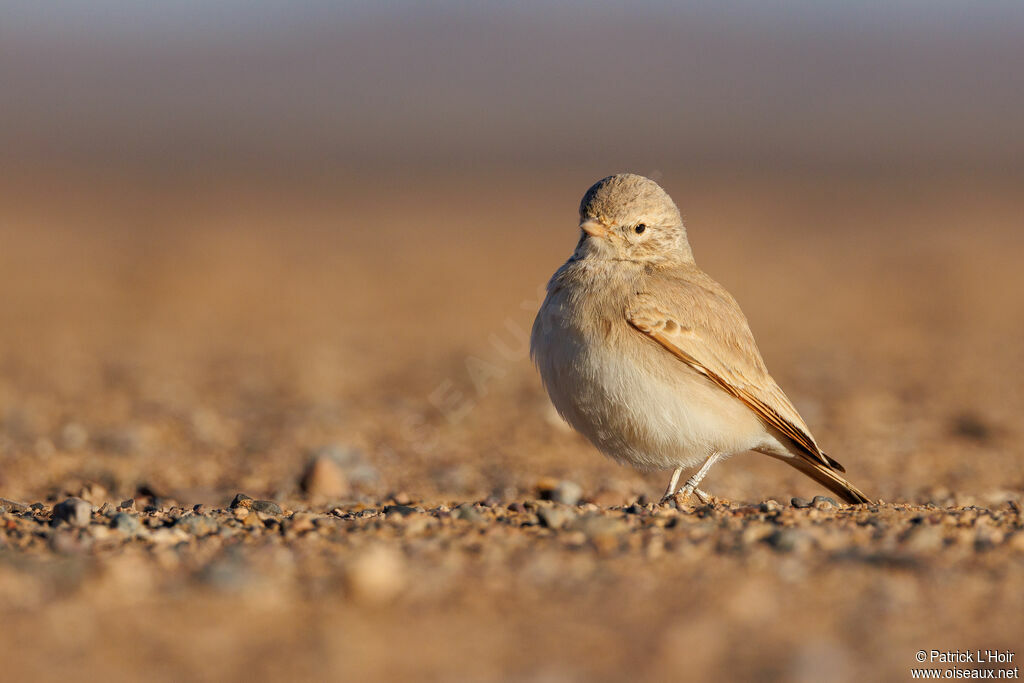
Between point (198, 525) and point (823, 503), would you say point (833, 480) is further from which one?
point (198, 525)

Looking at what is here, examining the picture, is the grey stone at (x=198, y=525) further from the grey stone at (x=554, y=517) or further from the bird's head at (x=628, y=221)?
the bird's head at (x=628, y=221)

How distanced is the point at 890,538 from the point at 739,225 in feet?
96.9

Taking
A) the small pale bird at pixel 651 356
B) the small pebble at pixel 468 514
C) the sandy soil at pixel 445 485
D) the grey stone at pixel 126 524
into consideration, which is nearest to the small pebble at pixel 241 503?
the sandy soil at pixel 445 485

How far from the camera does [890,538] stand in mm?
5156

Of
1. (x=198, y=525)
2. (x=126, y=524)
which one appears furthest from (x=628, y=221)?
(x=126, y=524)

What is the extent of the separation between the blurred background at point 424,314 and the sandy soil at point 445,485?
4cm

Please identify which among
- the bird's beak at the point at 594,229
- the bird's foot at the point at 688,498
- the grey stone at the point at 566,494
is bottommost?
the bird's foot at the point at 688,498

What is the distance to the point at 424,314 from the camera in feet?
65.6

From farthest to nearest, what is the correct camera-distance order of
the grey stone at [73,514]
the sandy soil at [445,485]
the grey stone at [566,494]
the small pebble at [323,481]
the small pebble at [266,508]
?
the small pebble at [323,481], the grey stone at [566,494], the small pebble at [266,508], the grey stone at [73,514], the sandy soil at [445,485]

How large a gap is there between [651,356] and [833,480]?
4.72ft

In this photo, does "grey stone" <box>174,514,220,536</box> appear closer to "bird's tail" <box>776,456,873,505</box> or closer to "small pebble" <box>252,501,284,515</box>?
"small pebble" <box>252,501,284,515</box>

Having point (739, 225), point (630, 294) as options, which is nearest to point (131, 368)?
point (630, 294)

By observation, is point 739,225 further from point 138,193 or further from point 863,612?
point 863,612

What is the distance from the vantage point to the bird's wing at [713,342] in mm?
6586
